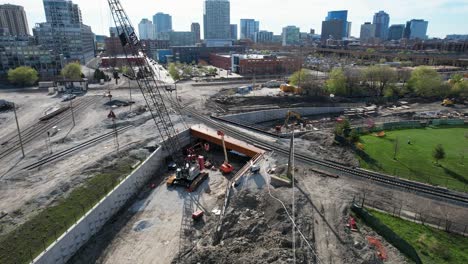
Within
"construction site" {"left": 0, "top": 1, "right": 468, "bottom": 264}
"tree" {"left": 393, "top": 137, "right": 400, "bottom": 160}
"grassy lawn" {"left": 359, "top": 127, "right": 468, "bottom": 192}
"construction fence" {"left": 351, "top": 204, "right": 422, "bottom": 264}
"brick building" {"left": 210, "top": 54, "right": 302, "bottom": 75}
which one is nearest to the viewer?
"construction fence" {"left": 351, "top": 204, "right": 422, "bottom": 264}

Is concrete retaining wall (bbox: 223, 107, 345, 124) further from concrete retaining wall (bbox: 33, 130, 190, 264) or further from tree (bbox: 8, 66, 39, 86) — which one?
tree (bbox: 8, 66, 39, 86)

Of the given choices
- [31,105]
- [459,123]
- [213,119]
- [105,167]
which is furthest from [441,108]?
[31,105]

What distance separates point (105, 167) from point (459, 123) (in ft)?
217

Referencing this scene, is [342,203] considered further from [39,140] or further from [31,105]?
[31,105]

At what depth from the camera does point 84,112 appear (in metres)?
61.4

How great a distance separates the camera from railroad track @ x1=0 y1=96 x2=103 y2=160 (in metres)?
43.4

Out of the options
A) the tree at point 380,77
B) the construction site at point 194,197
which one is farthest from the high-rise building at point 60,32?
the tree at point 380,77

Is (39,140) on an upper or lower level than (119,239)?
upper

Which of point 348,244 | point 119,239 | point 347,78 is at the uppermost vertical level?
point 347,78

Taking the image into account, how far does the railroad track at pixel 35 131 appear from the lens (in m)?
43.4

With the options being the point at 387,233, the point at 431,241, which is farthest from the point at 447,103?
the point at 387,233

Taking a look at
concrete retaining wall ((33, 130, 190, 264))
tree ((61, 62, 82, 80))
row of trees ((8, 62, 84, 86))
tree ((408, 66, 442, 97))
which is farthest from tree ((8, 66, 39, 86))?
tree ((408, 66, 442, 97))

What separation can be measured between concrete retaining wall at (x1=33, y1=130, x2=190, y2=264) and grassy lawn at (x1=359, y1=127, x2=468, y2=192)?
30295mm

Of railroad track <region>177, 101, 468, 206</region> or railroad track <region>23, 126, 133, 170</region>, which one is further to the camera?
railroad track <region>23, 126, 133, 170</region>
